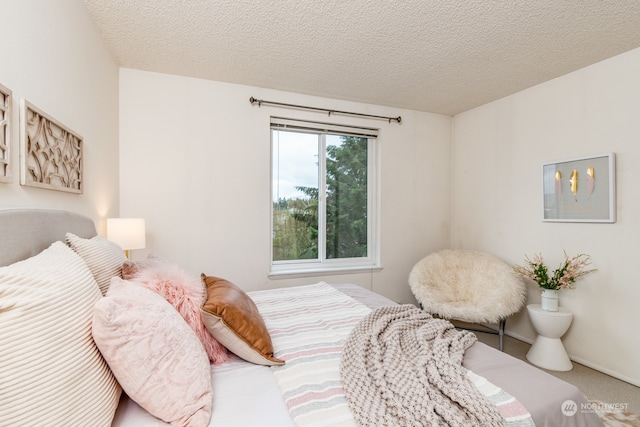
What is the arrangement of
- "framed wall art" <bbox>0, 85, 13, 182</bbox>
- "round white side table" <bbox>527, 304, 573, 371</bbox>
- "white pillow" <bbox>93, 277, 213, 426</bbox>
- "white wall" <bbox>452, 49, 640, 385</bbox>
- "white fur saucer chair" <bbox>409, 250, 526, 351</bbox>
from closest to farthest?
"white pillow" <bbox>93, 277, 213, 426</bbox>, "framed wall art" <bbox>0, 85, 13, 182</bbox>, "white wall" <bbox>452, 49, 640, 385</bbox>, "round white side table" <bbox>527, 304, 573, 371</bbox>, "white fur saucer chair" <bbox>409, 250, 526, 351</bbox>

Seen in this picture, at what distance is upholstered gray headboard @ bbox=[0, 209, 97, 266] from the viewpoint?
0.98m

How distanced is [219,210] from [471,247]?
297cm

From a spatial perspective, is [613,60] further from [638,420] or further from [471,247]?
[638,420]

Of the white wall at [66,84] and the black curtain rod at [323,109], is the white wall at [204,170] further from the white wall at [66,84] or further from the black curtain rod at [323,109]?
the white wall at [66,84]

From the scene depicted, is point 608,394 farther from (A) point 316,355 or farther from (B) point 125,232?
(B) point 125,232

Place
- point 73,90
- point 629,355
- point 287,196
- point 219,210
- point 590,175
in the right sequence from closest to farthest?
point 73,90 < point 629,355 < point 590,175 < point 219,210 < point 287,196

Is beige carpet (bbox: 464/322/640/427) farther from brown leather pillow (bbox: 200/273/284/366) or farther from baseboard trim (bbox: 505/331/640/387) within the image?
brown leather pillow (bbox: 200/273/284/366)

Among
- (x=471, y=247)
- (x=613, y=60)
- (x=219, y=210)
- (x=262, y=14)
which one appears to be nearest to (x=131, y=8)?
(x=262, y=14)

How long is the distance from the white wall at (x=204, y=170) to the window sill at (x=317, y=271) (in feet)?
0.18

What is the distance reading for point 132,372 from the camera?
865mm

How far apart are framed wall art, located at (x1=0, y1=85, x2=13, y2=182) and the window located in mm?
2208

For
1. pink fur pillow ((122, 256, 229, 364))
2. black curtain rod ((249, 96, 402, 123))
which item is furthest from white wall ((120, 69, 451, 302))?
pink fur pillow ((122, 256, 229, 364))

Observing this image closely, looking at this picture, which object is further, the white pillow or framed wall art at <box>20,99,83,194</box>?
framed wall art at <box>20,99,83,194</box>

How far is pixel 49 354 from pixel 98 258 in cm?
74
